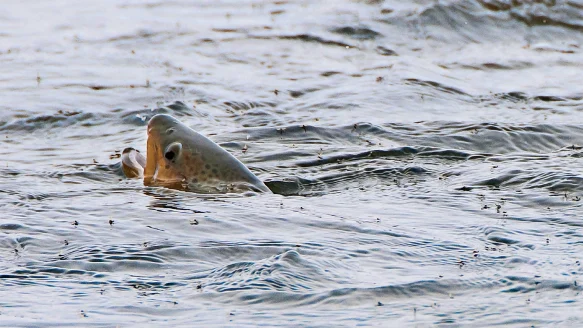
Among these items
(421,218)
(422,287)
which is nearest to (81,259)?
(422,287)

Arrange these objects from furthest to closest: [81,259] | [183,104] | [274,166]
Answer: [183,104] → [274,166] → [81,259]

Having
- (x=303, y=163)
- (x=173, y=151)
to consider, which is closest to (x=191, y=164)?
(x=173, y=151)

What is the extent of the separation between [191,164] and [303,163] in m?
1.61

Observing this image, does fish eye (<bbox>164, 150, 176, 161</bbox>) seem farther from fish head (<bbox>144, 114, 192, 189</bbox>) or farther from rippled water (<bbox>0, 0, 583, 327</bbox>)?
rippled water (<bbox>0, 0, 583, 327</bbox>)

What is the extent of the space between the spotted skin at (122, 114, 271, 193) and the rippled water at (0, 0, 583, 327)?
0.24m

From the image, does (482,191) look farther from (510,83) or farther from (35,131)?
(510,83)

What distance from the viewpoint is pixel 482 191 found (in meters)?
7.78

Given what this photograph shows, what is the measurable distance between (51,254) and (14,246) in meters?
0.30

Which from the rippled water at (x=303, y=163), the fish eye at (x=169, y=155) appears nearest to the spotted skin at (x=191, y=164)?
the fish eye at (x=169, y=155)

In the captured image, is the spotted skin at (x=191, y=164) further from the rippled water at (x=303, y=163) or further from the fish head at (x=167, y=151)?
the rippled water at (x=303, y=163)

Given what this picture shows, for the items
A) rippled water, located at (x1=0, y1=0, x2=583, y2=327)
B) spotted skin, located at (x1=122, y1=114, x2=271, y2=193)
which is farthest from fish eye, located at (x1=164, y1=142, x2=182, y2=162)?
rippled water, located at (x1=0, y1=0, x2=583, y2=327)

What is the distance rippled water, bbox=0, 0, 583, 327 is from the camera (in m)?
5.07

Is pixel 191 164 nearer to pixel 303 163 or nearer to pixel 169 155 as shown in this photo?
pixel 169 155

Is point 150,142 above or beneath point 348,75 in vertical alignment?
above
